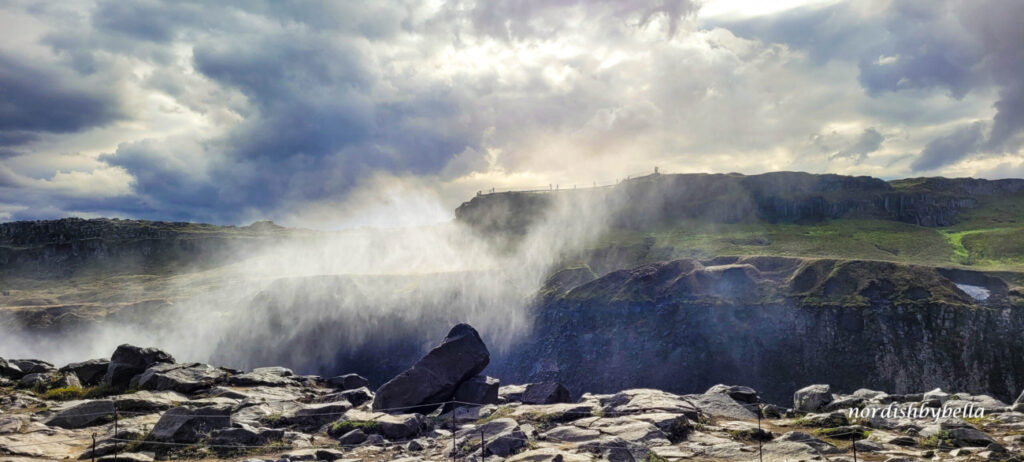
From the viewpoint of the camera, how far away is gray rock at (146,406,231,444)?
70.1ft

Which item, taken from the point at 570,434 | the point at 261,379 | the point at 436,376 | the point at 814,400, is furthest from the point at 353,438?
the point at 814,400

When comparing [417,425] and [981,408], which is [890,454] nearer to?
[981,408]

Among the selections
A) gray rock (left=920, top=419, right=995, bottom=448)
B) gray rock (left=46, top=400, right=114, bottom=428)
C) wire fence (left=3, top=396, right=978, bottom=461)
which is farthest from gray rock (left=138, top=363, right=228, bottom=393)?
gray rock (left=920, top=419, right=995, bottom=448)

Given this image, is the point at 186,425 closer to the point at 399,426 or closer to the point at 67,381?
the point at 399,426

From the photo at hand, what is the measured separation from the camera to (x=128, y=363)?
32.9 metres

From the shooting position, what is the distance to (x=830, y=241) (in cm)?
17800

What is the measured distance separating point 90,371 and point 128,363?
2.49m

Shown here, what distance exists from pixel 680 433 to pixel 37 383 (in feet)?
106

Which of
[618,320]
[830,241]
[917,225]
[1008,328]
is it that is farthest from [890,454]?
[917,225]

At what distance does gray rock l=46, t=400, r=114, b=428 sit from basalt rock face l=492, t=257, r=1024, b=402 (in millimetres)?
90353

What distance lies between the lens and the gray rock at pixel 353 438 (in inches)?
914

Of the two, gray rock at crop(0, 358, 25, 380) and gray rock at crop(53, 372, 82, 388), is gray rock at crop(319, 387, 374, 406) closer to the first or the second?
gray rock at crop(53, 372, 82, 388)

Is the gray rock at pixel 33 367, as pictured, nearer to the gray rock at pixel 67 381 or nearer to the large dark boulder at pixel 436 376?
the gray rock at pixel 67 381

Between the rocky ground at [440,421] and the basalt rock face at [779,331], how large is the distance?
76.4m
